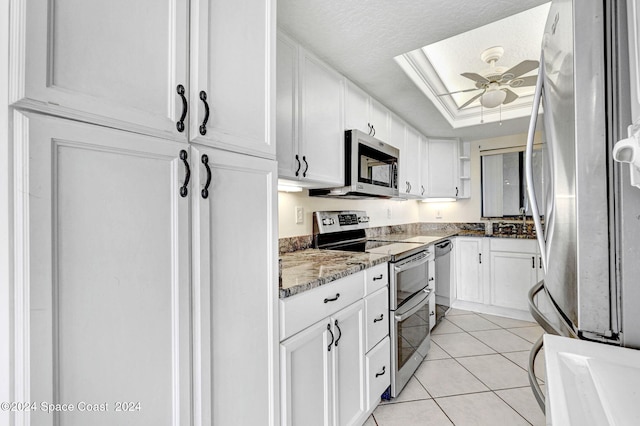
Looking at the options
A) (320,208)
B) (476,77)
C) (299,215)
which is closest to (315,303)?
(299,215)

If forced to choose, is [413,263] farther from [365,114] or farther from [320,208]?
[365,114]

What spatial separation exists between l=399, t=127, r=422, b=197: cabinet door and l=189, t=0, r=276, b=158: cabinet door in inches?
89.3

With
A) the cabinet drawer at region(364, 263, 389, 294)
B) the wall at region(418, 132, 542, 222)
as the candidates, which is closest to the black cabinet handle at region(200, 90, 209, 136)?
the cabinet drawer at region(364, 263, 389, 294)

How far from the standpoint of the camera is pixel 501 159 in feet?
12.9

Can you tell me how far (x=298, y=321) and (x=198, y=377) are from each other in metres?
0.44

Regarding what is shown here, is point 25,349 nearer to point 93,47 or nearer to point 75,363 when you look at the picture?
point 75,363

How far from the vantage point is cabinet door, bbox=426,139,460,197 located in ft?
12.6

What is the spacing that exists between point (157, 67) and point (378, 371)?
180 cm

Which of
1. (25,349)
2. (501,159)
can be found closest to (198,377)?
(25,349)

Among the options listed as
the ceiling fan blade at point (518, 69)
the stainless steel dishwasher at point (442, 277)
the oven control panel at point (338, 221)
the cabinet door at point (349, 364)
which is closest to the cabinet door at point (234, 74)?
the cabinet door at point (349, 364)

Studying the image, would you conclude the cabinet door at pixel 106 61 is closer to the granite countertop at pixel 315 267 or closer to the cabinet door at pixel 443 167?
the granite countertop at pixel 315 267

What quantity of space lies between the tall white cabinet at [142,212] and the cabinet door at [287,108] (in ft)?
1.64

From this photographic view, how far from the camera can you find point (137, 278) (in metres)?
0.70

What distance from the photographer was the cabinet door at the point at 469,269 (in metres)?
3.51
